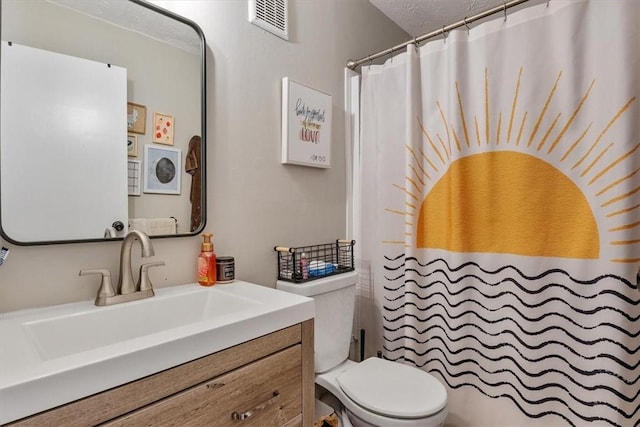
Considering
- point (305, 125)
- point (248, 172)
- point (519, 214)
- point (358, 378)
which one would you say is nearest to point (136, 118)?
point (248, 172)

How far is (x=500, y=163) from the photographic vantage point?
4.70 ft

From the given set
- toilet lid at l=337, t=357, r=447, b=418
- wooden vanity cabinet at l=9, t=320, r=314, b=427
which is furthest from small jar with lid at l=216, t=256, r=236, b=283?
toilet lid at l=337, t=357, r=447, b=418

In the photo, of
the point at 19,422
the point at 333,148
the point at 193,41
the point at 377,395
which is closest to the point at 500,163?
the point at 333,148

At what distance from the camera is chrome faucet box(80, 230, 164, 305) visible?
961 mm

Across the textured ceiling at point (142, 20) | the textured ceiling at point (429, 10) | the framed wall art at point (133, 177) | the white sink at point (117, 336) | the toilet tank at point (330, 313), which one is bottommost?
the toilet tank at point (330, 313)

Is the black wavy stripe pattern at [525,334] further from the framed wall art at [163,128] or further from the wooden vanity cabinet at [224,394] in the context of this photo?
the framed wall art at [163,128]

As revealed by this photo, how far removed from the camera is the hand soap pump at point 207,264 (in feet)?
3.91

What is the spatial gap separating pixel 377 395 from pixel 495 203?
0.92 meters

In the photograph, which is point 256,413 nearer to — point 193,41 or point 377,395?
point 377,395

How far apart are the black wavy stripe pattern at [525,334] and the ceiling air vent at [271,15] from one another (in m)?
1.22

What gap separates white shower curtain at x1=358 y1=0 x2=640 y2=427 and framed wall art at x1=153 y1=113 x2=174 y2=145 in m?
1.06

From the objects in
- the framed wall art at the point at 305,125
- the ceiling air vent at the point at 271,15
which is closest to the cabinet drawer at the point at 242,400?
the framed wall art at the point at 305,125

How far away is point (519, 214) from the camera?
54.8 inches

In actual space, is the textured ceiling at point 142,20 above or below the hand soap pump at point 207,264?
above
